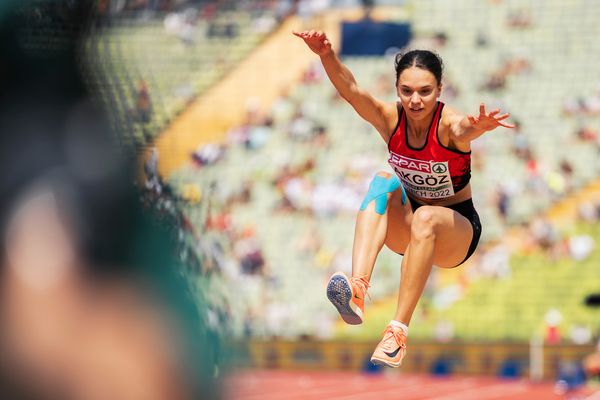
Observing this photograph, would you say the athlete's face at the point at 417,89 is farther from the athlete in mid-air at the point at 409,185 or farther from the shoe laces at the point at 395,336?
the shoe laces at the point at 395,336

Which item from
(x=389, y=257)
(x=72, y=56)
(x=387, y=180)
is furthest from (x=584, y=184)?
(x=72, y=56)

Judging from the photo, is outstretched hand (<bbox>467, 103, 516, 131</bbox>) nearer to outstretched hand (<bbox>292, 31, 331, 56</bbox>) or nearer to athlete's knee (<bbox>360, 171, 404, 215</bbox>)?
athlete's knee (<bbox>360, 171, 404, 215</bbox>)

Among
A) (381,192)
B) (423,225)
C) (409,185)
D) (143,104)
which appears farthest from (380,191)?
(143,104)

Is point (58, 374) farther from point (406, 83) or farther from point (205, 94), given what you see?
point (205, 94)

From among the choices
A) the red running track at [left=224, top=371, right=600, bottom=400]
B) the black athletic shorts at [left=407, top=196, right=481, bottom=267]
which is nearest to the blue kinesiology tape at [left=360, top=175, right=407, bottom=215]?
the black athletic shorts at [left=407, top=196, right=481, bottom=267]

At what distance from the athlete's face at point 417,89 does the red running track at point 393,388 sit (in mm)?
8507

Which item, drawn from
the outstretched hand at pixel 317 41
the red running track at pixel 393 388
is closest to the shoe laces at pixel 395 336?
the outstretched hand at pixel 317 41

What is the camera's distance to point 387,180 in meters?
5.42

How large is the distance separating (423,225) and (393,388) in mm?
9837

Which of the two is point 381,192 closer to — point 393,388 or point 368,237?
point 368,237

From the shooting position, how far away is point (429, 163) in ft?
17.3

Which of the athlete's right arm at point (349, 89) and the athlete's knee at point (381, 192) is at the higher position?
the athlete's right arm at point (349, 89)

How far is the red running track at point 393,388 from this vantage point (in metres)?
13.8

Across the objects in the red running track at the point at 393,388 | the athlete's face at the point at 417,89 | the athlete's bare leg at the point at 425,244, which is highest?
the athlete's face at the point at 417,89
